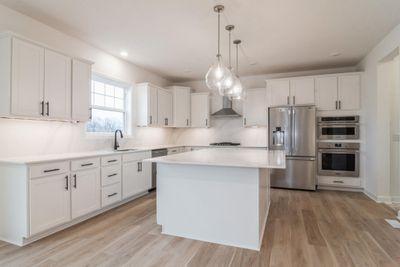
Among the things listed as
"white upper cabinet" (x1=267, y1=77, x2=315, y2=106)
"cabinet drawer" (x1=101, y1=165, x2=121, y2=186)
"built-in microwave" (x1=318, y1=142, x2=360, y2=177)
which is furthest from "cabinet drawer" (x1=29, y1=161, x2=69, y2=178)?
"built-in microwave" (x1=318, y1=142, x2=360, y2=177)

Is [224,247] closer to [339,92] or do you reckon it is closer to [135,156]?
[135,156]

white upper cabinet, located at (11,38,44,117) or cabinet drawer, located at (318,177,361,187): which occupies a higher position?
white upper cabinet, located at (11,38,44,117)

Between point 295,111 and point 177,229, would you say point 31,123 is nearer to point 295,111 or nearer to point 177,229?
point 177,229

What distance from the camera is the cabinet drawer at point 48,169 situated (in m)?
2.46

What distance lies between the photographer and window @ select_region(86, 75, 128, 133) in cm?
399

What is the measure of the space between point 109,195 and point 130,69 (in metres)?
2.58

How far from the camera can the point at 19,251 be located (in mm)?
2312

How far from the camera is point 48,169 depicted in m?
2.61

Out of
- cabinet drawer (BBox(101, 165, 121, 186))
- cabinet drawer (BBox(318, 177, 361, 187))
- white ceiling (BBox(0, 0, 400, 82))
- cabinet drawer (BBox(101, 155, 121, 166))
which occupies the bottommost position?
cabinet drawer (BBox(318, 177, 361, 187))

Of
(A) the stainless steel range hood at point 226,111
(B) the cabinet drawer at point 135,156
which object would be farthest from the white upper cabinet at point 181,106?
(B) the cabinet drawer at point 135,156

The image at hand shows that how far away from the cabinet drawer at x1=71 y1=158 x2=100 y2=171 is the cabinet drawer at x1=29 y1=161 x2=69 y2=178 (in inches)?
3.8

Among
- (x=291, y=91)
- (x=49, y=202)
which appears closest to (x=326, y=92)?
(x=291, y=91)

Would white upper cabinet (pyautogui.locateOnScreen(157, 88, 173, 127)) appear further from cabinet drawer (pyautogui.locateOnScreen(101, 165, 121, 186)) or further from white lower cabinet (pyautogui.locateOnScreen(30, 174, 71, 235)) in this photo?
white lower cabinet (pyautogui.locateOnScreen(30, 174, 71, 235))

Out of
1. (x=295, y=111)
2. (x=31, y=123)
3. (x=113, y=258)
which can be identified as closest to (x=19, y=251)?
(x=113, y=258)
